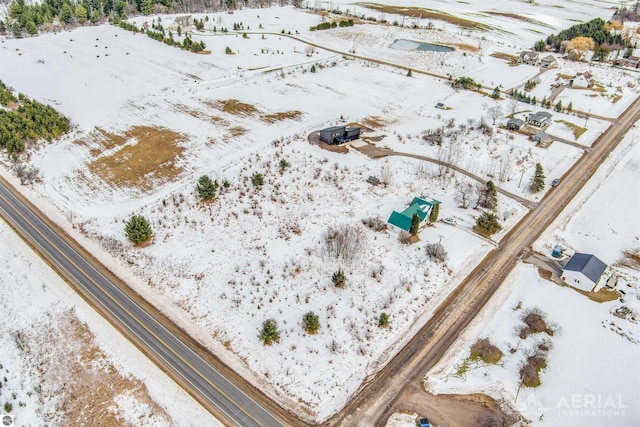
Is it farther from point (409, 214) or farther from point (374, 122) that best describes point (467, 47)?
point (409, 214)

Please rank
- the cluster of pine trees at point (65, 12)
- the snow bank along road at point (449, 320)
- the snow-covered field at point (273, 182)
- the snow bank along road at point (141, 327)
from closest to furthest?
the snow bank along road at point (141, 327)
the snow bank along road at point (449, 320)
the snow-covered field at point (273, 182)
the cluster of pine trees at point (65, 12)

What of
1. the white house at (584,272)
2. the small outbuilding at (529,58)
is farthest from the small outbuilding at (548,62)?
the white house at (584,272)

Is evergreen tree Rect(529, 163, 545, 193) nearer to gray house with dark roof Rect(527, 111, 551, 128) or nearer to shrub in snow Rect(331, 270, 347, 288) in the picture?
gray house with dark roof Rect(527, 111, 551, 128)

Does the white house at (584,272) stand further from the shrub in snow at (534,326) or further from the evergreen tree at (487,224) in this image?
the evergreen tree at (487,224)

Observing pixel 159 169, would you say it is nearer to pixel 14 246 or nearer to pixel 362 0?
pixel 14 246

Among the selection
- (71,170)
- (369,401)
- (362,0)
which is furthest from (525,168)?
(362,0)

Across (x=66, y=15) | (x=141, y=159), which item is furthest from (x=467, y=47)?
(x=66, y=15)
